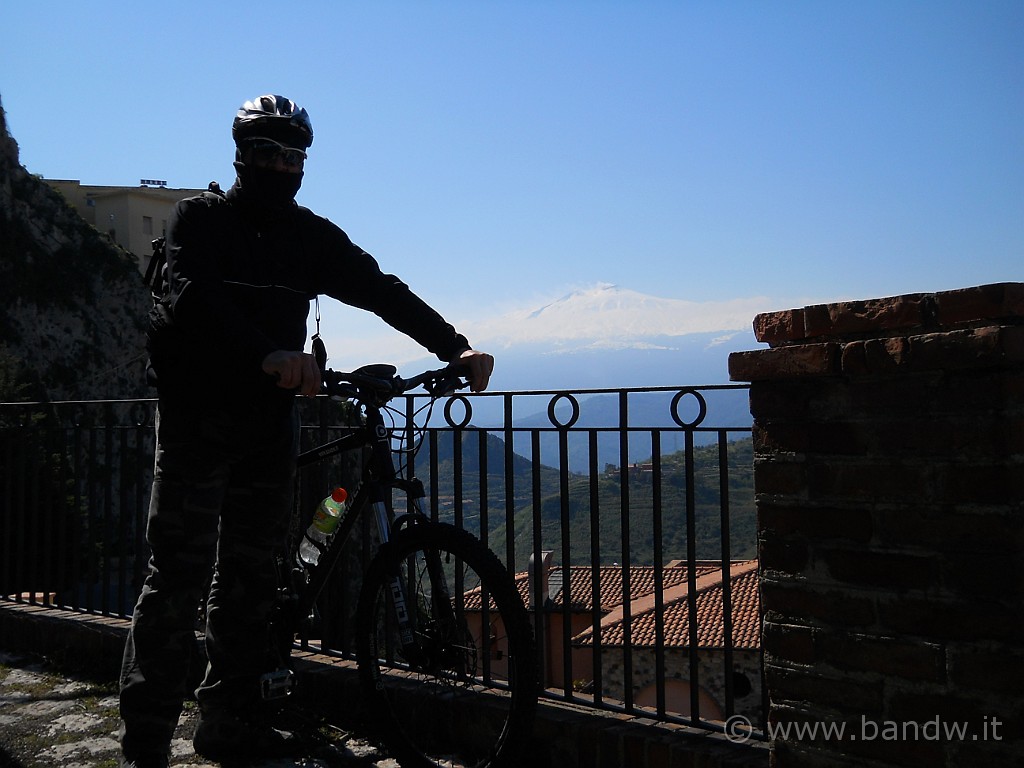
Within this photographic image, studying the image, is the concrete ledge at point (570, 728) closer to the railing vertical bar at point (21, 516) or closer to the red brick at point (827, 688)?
the red brick at point (827, 688)

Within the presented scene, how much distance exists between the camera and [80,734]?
347cm

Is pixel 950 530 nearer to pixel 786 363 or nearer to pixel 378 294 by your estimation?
pixel 786 363

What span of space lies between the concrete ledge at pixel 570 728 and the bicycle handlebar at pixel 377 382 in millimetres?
1116

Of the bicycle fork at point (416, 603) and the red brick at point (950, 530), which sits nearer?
the red brick at point (950, 530)

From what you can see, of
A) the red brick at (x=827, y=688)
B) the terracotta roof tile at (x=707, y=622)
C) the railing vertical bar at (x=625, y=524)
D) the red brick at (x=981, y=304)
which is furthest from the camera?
the terracotta roof tile at (x=707, y=622)

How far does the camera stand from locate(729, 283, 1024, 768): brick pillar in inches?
79.8

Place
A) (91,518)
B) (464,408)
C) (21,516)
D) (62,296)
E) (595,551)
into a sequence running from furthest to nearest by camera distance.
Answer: (62,296) → (21,516) → (91,518) → (464,408) → (595,551)

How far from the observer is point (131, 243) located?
7450 centimetres

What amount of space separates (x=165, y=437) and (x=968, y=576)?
216 centimetres

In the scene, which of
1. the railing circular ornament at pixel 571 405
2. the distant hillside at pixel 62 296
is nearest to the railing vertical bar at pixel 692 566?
the railing circular ornament at pixel 571 405

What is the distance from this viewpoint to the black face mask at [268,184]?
2914 mm

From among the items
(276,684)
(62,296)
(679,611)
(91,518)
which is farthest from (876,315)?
(62,296)

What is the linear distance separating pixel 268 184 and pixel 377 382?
0.69m

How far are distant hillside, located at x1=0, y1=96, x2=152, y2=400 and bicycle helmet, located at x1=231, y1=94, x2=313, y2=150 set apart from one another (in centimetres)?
5718
